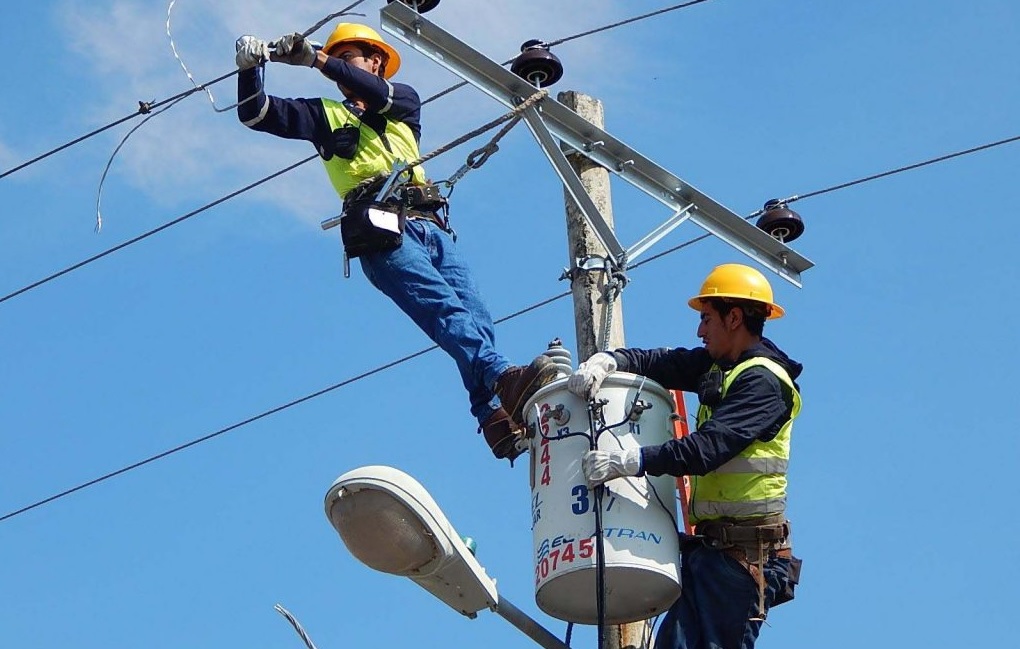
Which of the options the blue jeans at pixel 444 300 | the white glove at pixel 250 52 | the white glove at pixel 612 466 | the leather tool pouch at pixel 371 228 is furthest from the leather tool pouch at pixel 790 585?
the white glove at pixel 250 52

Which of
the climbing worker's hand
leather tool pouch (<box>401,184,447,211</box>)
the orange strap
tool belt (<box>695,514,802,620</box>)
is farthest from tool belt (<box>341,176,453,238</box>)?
tool belt (<box>695,514,802,620</box>)

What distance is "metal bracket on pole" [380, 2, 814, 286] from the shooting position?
6.98m

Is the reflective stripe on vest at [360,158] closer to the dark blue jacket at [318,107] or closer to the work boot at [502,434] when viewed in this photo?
the dark blue jacket at [318,107]

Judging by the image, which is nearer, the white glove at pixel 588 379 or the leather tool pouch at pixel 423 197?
the white glove at pixel 588 379

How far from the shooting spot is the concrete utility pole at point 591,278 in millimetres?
6280

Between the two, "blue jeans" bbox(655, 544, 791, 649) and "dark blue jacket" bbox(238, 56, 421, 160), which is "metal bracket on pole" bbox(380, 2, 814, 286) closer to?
"dark blue jacket" bbox(238, 56, 421, 160)

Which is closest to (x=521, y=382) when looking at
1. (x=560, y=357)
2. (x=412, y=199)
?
(x=560, y=357)

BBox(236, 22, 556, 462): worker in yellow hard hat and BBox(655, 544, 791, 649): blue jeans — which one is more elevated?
BBox(236, 22, 556, 462): worker in yellow hard hat

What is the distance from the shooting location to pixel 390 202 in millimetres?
7152

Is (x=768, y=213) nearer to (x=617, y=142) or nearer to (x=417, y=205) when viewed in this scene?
(x=617, y=142)

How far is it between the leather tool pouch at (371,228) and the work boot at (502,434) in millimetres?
818

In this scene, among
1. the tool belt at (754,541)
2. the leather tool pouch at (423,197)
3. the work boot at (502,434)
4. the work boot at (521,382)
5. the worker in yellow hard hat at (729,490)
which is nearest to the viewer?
the worker in yellow hard hat at (729,490)

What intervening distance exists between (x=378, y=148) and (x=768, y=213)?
5.43ft

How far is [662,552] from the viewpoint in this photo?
574 centimetres
